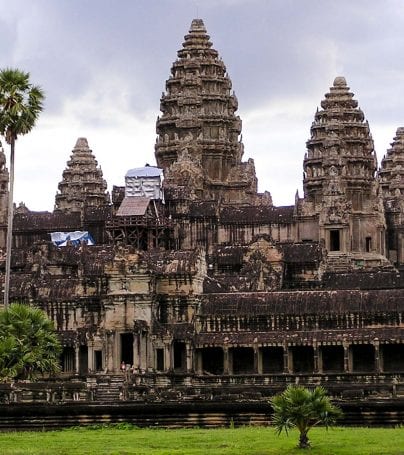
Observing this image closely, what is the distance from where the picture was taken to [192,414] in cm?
4941

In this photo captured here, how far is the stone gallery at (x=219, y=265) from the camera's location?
80250mm

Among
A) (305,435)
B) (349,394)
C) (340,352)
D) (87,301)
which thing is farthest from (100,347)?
(305,435)

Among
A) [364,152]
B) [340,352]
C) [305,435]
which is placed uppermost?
[364,152]

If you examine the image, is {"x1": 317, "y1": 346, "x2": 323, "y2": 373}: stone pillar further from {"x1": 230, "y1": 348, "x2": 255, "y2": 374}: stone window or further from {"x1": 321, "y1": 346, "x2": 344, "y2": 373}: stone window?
{"x1": 230, "y1": 348, "x2": 255, "y2": 374}: stone window

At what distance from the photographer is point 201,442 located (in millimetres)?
44219

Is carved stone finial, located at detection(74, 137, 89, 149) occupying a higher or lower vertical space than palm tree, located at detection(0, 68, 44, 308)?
higher

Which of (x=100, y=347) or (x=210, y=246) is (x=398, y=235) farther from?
(x=100, y=347)

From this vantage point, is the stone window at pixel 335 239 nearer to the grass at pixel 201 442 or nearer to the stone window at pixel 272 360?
the stone window at pixel 272 360

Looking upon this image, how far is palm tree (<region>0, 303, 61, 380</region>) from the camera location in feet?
217

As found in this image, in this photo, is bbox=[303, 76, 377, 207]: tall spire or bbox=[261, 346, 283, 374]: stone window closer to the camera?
bbox=[261, 346, 283, 374]: stone window

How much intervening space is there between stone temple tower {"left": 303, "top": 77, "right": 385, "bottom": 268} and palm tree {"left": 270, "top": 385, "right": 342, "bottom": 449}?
65729 mm

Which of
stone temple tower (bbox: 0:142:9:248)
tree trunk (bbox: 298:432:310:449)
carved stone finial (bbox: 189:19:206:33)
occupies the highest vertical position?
carved stone finial (bbox: 189:19:206:33)

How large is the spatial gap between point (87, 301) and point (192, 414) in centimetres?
3759

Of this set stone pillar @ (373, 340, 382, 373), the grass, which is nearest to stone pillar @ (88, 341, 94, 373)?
stone pillar @ (373, 340, 382, 373)
